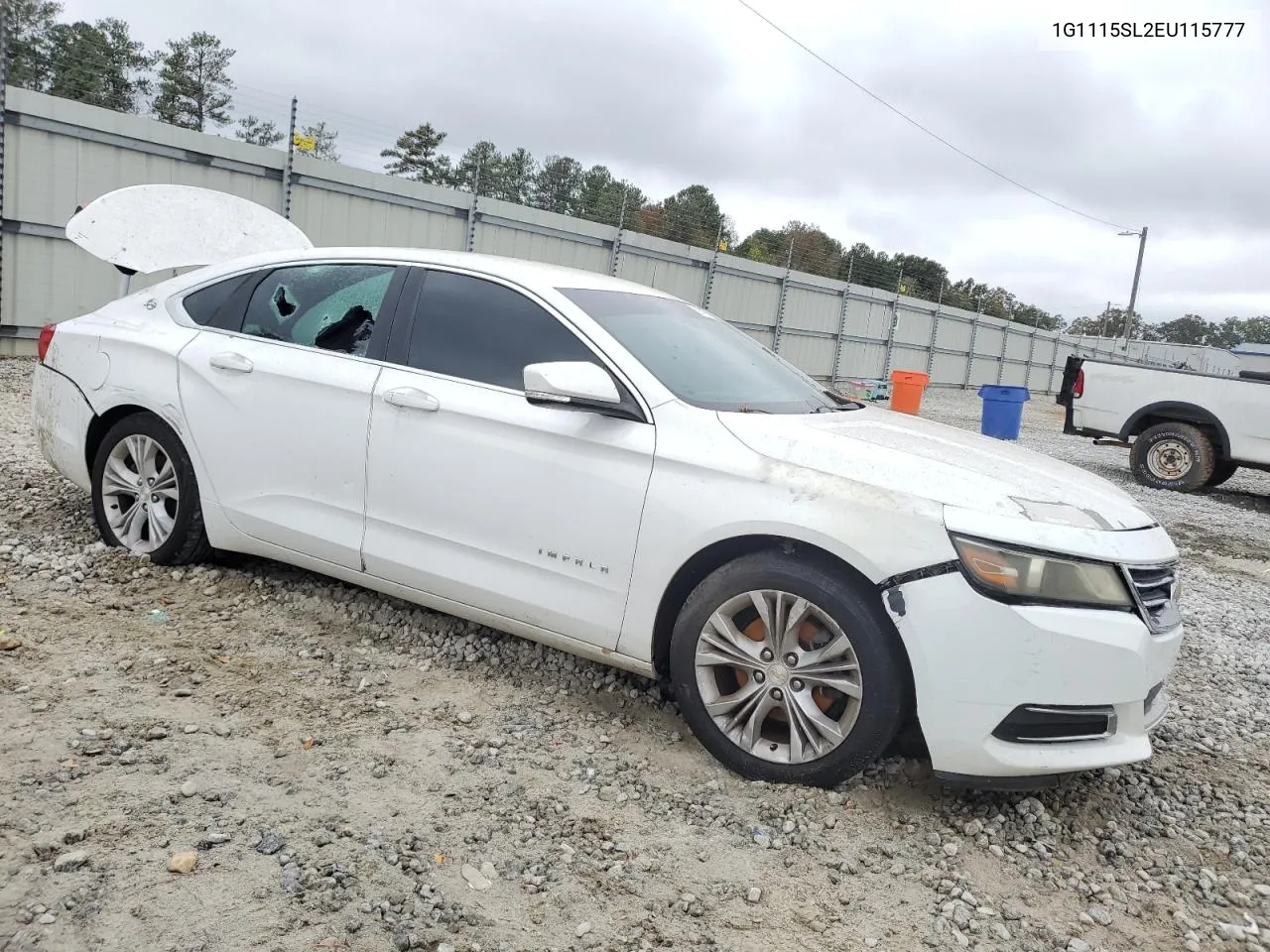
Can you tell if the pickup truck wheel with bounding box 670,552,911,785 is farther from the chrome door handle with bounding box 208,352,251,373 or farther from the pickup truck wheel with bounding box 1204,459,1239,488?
the pickup truck wheel with bounding box 1204,459,1239,488

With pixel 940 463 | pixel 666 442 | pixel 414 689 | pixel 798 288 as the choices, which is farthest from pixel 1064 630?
pixel 798 288

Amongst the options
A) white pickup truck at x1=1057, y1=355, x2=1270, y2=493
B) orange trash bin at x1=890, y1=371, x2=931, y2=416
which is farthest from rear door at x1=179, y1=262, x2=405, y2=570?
orange trash bin at x1=890, y1=371, x2=931, y2=416

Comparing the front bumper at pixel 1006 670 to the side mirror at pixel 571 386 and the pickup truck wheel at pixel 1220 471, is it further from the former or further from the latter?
the pickup truck wheel at pixel 1220 471

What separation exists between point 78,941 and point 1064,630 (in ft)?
8.13

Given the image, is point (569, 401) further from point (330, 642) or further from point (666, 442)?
point (330, 642)

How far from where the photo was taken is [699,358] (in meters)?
3.56

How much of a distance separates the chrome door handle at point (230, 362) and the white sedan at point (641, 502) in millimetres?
11

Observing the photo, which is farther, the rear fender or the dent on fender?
the rear fender

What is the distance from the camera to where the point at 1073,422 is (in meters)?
11.9

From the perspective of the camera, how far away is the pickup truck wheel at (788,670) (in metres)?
2.71

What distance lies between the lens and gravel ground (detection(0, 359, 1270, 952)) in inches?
86.3

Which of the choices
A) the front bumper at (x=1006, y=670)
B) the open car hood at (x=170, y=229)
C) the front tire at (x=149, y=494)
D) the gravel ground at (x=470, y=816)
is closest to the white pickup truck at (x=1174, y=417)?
the gravel ground at (x=470, y=816)

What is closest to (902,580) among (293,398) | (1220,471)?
(293,398)

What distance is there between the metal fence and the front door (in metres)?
8.27
